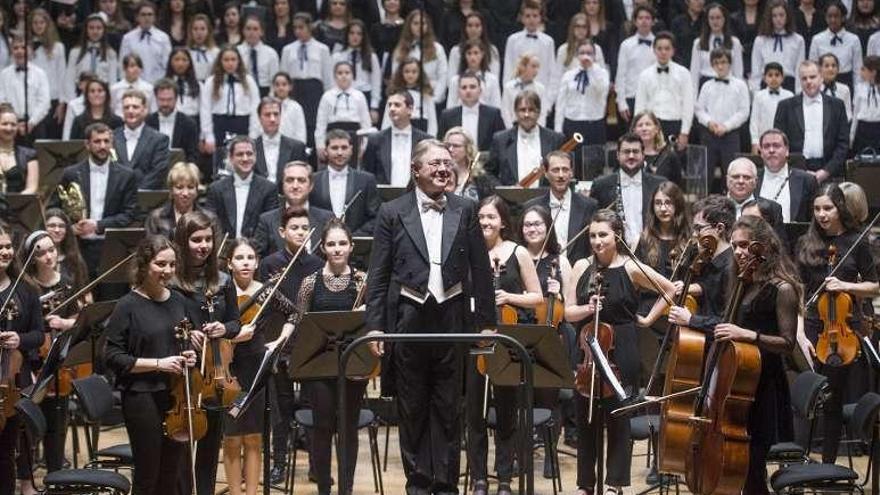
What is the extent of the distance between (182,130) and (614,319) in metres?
4.61

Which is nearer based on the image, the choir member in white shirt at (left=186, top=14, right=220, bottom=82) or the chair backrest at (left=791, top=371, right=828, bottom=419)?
the chair backrest at (left=791, top=371, right=828, bottom=419)

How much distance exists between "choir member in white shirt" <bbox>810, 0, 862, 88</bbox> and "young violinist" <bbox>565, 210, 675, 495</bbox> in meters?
5.06

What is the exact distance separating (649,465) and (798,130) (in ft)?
11.2

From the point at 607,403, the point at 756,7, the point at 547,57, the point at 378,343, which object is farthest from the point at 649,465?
the point at 756,7

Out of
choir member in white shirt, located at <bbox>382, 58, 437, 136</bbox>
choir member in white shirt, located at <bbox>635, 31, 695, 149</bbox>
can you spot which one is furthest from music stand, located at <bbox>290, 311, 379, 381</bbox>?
choir member in white shirt, located at <bbox>635, 31, 695, 149</bbox>

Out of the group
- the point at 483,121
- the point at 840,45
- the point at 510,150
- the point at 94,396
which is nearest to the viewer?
the point at 94,396

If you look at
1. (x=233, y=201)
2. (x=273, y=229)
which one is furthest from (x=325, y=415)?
(x=233, y=201)

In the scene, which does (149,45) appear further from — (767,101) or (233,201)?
(767,101)

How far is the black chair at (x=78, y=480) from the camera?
242 inches

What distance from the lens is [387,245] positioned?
621cm

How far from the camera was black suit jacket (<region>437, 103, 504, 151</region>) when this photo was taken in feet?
34.2

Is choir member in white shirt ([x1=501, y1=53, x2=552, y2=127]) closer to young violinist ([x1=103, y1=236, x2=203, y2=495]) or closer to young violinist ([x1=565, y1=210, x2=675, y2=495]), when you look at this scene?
young violinist ([x1=565, y1=210, x2=675, y2=495])

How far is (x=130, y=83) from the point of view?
36.4 feet

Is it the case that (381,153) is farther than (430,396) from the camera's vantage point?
Yes
